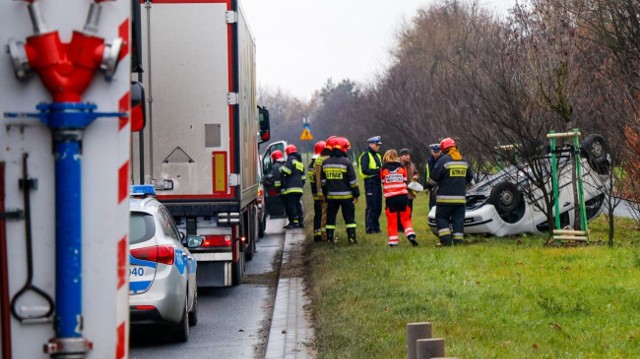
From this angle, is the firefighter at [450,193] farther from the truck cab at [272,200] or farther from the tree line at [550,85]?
the truck cab at [272,200]

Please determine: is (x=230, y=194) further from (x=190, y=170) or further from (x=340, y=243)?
(x=340, y=243)

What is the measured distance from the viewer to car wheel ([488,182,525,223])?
20.5 metres

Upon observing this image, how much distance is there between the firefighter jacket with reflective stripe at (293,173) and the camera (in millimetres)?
26016

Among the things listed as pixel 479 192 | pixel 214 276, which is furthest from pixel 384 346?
pixel 479 192

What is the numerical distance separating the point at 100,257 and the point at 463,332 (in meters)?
6.02

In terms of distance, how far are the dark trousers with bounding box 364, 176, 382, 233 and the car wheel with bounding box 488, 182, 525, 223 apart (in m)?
3.13

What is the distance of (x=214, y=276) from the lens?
15758 mm

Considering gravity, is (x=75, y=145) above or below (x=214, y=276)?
above

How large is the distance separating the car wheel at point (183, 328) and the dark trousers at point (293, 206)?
15.1 m

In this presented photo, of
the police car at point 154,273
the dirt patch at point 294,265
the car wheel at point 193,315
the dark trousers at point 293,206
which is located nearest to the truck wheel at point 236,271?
the dirt patch at point 294,265

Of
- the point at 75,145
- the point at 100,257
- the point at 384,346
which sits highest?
the point at 75,145

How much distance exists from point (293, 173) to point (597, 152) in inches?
343

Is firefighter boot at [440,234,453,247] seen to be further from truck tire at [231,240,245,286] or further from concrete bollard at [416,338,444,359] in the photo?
concrete bollard at [416,338,444,359]

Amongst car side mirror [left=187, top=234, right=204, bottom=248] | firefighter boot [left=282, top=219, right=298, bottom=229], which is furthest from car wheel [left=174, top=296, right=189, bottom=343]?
firefighter boot [left=282, top=219, right=298, bottom=229]
